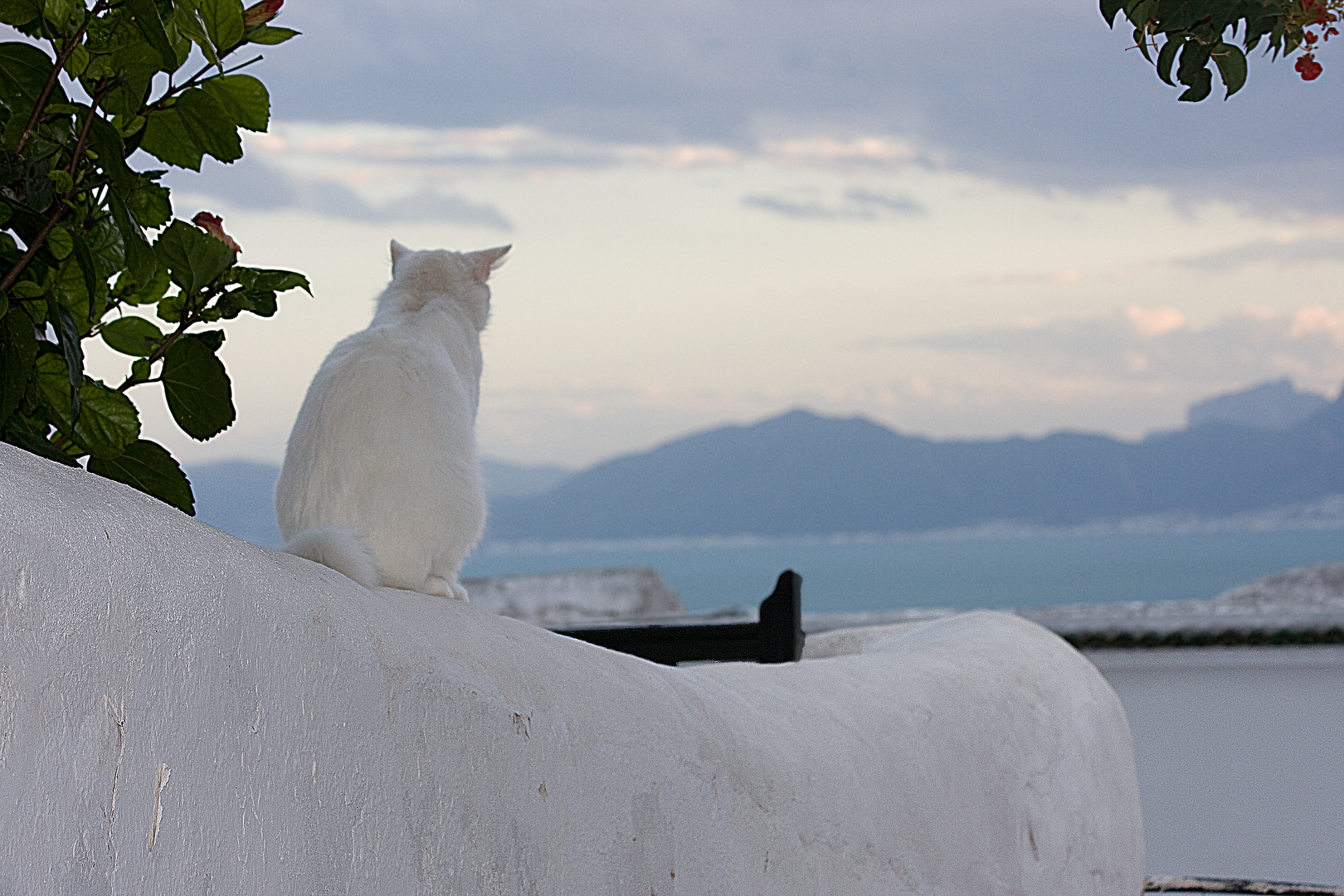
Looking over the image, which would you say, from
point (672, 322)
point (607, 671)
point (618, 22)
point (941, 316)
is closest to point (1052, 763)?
point (607, 671)

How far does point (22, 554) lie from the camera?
37 centimetres

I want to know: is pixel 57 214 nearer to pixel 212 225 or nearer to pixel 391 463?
pixel 212 225

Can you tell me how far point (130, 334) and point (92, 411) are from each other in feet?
0.38

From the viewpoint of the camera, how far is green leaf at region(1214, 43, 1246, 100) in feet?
2.86

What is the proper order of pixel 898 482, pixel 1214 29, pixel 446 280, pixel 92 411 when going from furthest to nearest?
pixel 898 482
pixel 446 280
pixel 1214 29
pixel 92 411

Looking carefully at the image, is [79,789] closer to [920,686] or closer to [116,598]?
[116,598]

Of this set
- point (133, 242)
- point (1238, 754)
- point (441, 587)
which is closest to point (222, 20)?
point (133, 242)

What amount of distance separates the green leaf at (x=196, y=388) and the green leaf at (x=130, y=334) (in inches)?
4.4

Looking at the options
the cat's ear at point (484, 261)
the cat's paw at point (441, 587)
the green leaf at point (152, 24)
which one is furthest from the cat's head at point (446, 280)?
the green leaf at point (152, 24)

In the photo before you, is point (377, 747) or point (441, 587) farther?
point (441, 587)

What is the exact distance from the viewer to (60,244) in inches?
24.4

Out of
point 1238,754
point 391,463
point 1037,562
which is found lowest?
point 1238,754

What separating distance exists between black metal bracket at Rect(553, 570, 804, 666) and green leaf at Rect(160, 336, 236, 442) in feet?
3.43

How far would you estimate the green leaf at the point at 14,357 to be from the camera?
525 mm
